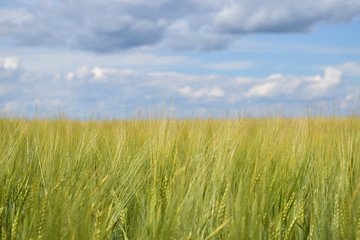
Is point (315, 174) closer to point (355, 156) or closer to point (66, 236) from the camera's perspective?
point (355, 156)

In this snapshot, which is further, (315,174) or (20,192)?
(315,174)

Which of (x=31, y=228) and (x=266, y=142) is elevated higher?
(x=266, y=142)

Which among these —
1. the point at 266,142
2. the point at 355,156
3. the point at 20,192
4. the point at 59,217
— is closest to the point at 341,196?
the point at 266,142

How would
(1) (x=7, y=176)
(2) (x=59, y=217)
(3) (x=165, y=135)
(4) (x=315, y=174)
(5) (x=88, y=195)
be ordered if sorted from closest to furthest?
(2) (x=59, y=217) < (5) (x=88, y=195) < (1) (x=7, y=176) < (4) (x=315, y=174) < (3) (x=165, y=135)

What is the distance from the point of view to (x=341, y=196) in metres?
2.13

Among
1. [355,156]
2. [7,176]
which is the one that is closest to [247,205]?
[7,176]

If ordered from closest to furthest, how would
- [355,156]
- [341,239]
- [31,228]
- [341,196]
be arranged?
[31,228]
[341,239]
[341,196]
[355,156]

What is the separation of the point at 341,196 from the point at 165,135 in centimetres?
101

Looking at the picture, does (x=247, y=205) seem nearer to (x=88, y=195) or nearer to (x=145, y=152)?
(x=88, y=195)

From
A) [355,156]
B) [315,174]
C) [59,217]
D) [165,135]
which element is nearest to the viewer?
[59,217]

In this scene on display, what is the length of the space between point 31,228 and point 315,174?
155 cm

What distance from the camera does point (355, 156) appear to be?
294cm

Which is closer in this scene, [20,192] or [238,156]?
[20,192]

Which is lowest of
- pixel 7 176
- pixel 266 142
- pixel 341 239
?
pixel 341 239
